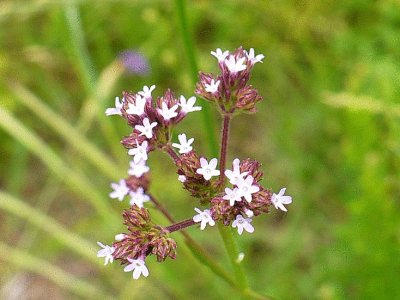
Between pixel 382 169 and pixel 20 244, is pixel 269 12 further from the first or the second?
pixel 20 244

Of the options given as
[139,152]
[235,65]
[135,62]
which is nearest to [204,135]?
[135,62]

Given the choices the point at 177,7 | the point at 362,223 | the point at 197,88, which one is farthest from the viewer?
the point at 362,223

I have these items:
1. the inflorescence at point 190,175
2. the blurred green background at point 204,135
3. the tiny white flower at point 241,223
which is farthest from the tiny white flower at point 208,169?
the blurred green background at point 204,135

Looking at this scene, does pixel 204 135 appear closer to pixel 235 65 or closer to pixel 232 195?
pixel 235 65

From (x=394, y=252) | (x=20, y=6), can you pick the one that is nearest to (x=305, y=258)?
(x=394, y=252)

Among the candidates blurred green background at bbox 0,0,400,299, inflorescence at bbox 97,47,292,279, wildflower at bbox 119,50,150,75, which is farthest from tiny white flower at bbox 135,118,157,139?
wildflower at bbox 119,50,150,75

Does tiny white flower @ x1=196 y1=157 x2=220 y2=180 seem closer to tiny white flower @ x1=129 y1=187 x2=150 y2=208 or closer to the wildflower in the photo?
tiny white flower @ x1=129 y1=187 x2=150 y2=208
